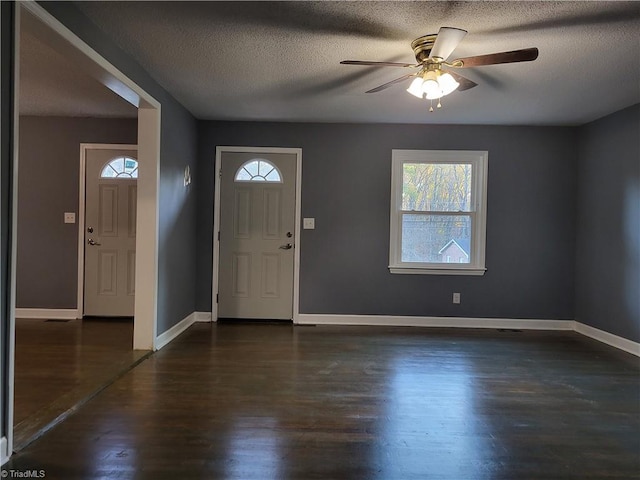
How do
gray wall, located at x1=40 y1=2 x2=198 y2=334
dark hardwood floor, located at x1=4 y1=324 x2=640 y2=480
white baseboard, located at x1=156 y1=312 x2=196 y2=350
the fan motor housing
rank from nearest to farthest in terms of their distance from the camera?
1. dark hardwood floor, located at x1=4 y1=324 x2=640 y2=480
2. the fan motor housing
3. gray wall, located at x1=40 y1=2 x2=198 y2=334
4. white baseboard, located at x1=156 y1=312 x2=196 y2=350

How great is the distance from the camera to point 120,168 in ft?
16.3

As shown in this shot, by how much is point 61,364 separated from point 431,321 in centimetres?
360

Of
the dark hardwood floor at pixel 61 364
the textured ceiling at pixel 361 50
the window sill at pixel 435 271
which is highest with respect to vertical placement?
the textured ceiling at pixel 361 50

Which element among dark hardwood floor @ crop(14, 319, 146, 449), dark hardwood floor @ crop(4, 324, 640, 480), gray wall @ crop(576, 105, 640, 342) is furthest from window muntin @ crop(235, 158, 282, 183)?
gray wall @ crop(576, 105, 640, 342)

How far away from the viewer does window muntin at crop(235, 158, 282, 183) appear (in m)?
4.93

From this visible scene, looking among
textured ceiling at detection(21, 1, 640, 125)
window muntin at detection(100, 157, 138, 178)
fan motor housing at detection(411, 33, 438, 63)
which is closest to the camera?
textured ceiling at detection(21, 1, 640, 125)

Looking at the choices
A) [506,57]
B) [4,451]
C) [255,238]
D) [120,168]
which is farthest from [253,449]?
[120,168]

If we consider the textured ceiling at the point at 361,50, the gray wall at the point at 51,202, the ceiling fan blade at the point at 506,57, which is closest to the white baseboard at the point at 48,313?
the gray wall at the point at 51,202

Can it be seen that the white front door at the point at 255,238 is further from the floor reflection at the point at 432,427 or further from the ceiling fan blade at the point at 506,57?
the ceiling fan blade at the point at 506,57

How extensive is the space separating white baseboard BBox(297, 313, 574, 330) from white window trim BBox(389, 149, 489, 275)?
532 millimetres

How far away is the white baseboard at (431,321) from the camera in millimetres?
4840

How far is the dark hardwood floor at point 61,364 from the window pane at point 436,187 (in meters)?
3.19

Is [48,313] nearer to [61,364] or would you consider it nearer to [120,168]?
[120,168]

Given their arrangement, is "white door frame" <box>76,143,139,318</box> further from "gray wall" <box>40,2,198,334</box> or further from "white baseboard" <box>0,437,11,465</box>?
"white baseboard" <box>0,437,11,465</box>
